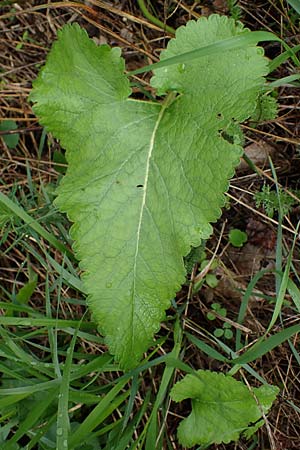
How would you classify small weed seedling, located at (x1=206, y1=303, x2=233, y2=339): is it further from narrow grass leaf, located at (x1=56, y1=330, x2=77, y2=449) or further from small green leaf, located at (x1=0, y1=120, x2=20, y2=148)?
small green leaf, located at (x1=0, y1=120, x2=20, y2=148)

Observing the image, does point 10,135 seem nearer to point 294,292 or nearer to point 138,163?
point 138,163

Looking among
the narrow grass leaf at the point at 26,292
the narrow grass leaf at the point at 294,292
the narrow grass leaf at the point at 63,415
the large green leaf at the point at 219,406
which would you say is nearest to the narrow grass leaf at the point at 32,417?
the narrow grass leaf at the point at 63,415

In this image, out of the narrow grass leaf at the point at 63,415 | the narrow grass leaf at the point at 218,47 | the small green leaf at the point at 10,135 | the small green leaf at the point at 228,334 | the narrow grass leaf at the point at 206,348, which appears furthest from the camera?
the small green leaf at the point at 10,135

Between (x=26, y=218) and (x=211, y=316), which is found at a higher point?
(x=26, y=218)

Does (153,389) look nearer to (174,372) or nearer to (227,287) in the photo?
(174,372)

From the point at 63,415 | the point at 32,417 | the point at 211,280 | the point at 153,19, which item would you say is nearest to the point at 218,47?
the point at 153,19

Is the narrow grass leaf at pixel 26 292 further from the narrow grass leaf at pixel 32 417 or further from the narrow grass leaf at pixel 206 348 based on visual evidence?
the narrow grass leaf at pixel 206 348
